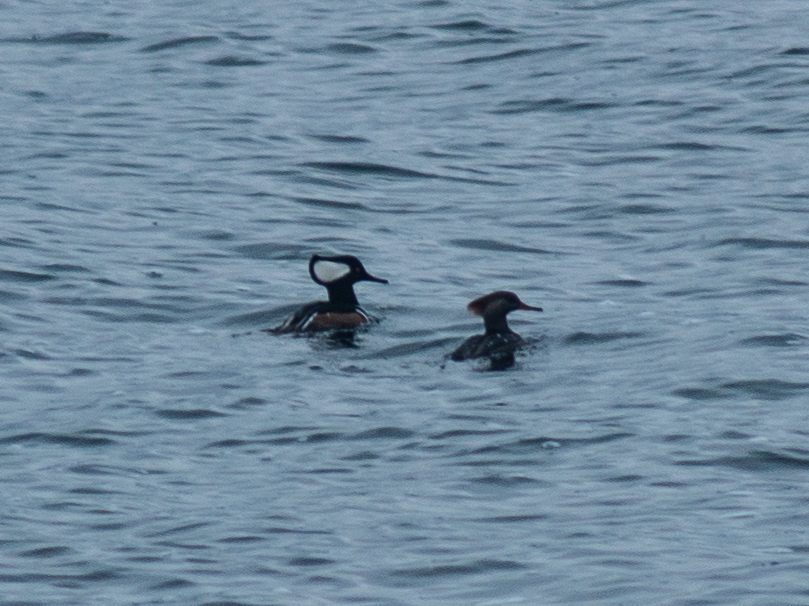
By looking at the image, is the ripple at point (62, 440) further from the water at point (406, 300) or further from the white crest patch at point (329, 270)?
the white crest patch at point (329, 270)

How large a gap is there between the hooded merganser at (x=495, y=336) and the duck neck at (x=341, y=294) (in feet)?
3.28

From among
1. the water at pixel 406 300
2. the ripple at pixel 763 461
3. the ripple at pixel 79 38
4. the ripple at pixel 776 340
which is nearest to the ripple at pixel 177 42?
the water at pixel 406 300

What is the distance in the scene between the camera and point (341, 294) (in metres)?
12.0

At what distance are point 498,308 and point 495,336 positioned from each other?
39 cm

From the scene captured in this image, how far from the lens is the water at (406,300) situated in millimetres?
7480

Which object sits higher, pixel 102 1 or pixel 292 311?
pixel 102 1

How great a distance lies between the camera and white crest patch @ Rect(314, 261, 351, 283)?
39.5 ft

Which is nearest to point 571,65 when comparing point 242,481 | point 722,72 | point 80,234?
point 722,72

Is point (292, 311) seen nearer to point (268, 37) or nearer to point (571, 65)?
point (571, 65)

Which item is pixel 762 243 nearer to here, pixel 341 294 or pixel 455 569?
pixel 341 294

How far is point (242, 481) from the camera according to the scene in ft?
27.3

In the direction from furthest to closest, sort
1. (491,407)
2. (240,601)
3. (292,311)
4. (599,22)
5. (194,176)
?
(599,22) < (194,176) < (292,311) < (491,407) < (240,601)

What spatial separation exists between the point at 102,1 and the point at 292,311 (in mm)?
12435

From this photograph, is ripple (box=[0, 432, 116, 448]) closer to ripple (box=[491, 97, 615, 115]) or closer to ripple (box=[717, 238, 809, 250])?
ripple (box=[717, 238, 809, 250])
